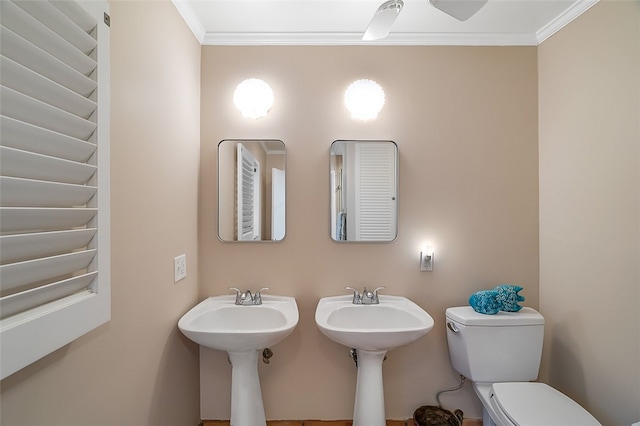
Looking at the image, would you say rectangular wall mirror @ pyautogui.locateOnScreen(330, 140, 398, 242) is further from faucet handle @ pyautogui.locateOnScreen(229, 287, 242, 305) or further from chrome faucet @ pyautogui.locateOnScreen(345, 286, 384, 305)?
faucet handle @ pyautogui.locateOnScreen(229, 287, 242, 305)

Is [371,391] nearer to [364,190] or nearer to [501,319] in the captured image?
[501,319]

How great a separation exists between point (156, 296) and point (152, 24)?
1.18m

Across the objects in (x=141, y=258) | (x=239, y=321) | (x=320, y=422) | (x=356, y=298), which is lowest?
(x=320, y=422)

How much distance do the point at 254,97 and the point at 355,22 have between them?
2.35 feet

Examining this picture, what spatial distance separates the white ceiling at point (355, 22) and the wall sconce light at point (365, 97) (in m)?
0.29

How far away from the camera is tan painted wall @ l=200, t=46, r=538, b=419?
182 centimetres

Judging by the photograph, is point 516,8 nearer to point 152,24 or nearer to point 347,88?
point 347,88

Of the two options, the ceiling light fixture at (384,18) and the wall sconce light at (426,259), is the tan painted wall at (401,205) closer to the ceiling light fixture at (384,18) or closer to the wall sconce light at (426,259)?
the wall sconce light at (426,259)

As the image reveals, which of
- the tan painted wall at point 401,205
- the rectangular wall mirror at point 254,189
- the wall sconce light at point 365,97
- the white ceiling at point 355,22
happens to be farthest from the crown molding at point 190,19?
the wall sconce light at point 365,97

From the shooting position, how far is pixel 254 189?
1.82 m

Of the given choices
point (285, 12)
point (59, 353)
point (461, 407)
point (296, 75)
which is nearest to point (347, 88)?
point (296, 75)

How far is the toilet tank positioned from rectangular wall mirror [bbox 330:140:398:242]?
0.67 metres

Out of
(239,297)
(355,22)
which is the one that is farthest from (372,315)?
(355,22)

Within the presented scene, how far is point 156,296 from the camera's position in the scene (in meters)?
1.32
